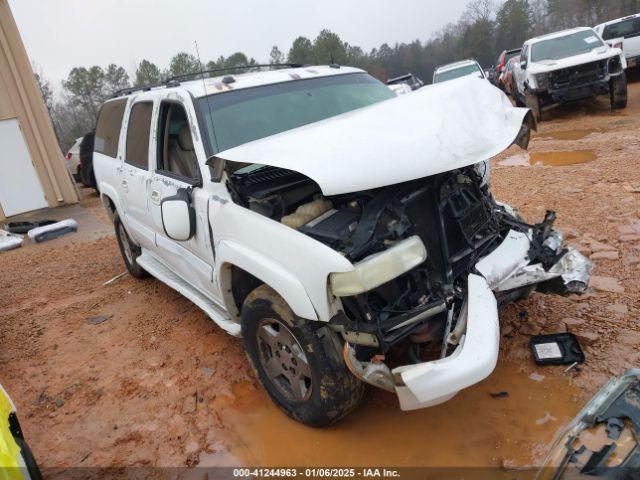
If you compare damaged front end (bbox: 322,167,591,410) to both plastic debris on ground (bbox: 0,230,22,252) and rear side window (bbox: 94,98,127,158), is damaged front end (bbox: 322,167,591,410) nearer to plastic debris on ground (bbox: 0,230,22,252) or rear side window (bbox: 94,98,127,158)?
rear side window (bbox: 94,98,127,158)

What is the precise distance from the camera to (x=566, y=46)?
1042 centimetres

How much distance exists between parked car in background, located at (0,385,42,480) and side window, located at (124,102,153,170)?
2.13 metres

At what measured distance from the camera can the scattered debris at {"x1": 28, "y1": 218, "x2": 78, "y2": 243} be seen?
29.0 ft

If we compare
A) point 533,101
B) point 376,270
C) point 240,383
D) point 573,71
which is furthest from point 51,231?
point 573,71

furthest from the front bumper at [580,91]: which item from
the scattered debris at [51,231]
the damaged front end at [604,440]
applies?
the scattered debris at [51,231]

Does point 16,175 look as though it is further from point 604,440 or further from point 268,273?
point 604,440

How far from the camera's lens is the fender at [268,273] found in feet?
7.51

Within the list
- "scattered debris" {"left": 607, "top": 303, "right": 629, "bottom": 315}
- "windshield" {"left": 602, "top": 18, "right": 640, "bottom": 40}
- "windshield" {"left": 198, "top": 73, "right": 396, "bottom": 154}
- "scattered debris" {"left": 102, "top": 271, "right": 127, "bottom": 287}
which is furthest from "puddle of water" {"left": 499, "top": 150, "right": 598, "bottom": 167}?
"windshield" {"left": 602, "top": 18, "right": 640, "bottom": 40}

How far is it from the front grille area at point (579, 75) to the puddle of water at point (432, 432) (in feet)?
28.7

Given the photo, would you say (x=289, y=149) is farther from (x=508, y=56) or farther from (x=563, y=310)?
(x=508, y=56)

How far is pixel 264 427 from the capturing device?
9.34ft

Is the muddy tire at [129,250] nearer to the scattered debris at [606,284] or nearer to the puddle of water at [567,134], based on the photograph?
the scattered debris at [606,284]

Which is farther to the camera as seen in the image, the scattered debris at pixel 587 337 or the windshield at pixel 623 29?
the windshield at pixel 623 29

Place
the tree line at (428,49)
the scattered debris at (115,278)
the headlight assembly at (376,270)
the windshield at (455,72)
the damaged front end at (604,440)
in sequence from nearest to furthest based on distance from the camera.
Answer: the damaged front end at (604,440)
the headlight assembly at (376,270)
the scattered debris at (115,278)
the windshield at (455,72)
the tree line at (428,49)
